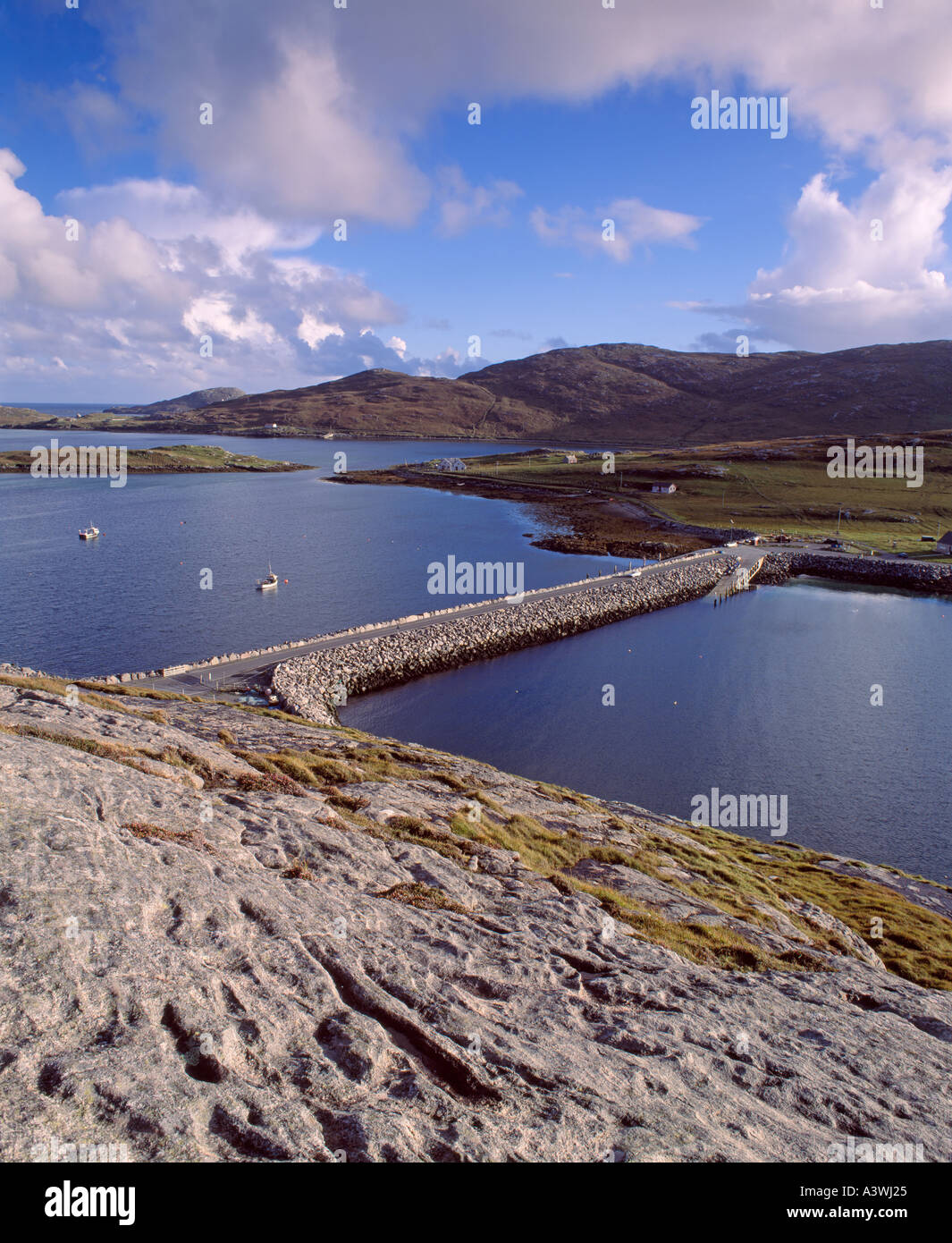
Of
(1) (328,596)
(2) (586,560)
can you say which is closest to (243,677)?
(1) (328,596)

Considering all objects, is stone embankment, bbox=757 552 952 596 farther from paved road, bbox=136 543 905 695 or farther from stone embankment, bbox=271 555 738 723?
paved road, bbox=136 543 905 695

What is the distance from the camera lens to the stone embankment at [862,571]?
3627 inches

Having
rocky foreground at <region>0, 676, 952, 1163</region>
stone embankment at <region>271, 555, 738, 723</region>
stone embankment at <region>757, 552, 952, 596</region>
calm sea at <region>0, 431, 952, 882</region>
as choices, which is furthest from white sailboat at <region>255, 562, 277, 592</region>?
stone embankment at <region>757, 552, 952, 596</region>

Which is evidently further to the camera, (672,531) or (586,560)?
(672,531)

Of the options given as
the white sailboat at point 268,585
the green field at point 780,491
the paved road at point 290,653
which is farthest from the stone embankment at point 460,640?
the green field at point 780,491

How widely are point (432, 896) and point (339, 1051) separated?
654 centimetres

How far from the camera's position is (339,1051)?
11047mm

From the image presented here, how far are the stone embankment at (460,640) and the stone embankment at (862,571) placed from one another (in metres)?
16.6

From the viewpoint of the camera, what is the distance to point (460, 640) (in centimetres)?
6012

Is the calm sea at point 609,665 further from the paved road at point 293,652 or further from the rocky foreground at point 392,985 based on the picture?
the rocky foreground at point 392,985

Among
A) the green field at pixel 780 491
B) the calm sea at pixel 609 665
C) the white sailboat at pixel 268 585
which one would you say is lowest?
the calm sea at pixel 609 665

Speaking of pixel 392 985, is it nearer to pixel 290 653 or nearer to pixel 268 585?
pixel 290 653

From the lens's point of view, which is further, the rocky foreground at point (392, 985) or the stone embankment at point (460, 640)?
the stone embankment at point (460, 640)

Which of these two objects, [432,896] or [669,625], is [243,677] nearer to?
[432,896]
